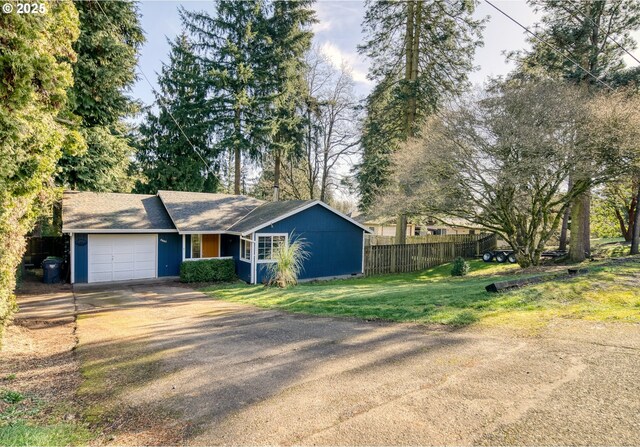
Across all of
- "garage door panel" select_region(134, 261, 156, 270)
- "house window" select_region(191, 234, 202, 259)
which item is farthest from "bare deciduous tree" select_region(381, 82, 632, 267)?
"garage door panel" select_region(134, 261, 156, 270)

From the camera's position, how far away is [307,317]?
748cm

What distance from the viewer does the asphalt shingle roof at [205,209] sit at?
599 inches

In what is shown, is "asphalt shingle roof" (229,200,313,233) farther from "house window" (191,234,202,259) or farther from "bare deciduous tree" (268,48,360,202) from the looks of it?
"bare deciduous tree" (268,48,360,202)

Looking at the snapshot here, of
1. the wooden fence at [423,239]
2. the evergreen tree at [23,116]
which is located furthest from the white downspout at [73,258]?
the wooden fence at [423,239]

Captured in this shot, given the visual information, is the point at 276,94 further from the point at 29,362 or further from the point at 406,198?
the point at 29,362

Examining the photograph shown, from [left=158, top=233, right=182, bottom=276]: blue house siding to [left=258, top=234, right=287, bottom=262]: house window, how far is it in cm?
410

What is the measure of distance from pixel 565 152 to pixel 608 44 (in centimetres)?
832

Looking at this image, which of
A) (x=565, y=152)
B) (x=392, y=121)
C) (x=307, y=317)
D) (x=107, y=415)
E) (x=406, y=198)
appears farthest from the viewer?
(x=392, y=121)

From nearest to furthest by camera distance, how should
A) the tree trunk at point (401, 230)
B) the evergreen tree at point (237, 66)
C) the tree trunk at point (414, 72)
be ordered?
the tree trunk at point (414, 72)
the tree trunk at point (401, 230)
the evergreen tree at point (237, 66)

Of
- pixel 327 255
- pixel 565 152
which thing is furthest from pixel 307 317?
pixel 565 152

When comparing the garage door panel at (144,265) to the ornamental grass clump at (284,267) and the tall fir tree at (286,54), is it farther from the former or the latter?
the tall fir tree at (286,54)

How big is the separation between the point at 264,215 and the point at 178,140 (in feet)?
39.2

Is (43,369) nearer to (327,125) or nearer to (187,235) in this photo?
(187,235)

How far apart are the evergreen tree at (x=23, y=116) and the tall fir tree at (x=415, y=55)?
16446mm
